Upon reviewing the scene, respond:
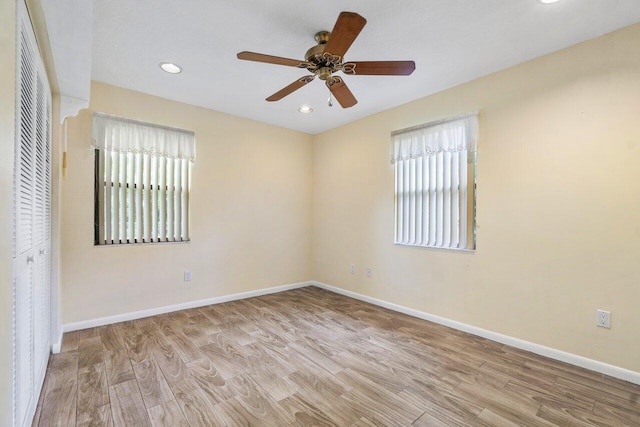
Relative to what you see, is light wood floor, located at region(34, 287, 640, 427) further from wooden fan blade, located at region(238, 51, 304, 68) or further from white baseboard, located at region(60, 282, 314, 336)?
wooden fan blade, located at region(238, 51, 304, 68)

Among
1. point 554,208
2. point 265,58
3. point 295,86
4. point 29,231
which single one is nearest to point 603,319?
point 554,208

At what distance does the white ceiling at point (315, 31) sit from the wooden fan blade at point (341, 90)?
0.37 metres

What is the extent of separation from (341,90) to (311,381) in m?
2.19

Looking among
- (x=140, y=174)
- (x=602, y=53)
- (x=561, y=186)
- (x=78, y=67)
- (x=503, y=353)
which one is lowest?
(x=503, y=353)

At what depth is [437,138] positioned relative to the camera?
3182mm

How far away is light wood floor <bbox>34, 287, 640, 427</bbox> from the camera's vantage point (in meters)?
1.71

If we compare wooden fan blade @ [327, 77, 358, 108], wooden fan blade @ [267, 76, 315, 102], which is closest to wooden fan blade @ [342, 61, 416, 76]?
wooden fan blade @ [327, 77, 358, 108]

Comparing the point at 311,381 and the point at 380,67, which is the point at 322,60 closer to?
the point at 380,67

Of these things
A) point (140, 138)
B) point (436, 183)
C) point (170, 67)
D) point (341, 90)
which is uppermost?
point (170, 67)

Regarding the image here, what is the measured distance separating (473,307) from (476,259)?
0.48m

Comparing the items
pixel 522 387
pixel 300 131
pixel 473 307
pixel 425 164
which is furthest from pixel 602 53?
pixel 300 131

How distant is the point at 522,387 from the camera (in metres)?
2.00

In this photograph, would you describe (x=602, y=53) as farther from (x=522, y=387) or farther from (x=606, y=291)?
(x=522, y=387)

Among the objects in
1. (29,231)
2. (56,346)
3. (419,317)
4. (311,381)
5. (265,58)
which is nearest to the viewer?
(29,231)
